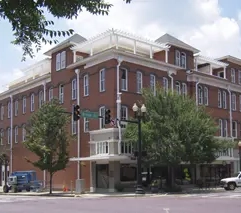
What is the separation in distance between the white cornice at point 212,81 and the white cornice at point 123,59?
10.3 feet

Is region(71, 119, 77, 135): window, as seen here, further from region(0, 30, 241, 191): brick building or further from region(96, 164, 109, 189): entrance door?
region(96, 164, 109, 189): entrance door

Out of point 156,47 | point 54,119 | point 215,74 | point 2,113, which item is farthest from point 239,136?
point 2,113

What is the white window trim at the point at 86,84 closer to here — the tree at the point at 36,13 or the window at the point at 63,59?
the window at the point at 63,59

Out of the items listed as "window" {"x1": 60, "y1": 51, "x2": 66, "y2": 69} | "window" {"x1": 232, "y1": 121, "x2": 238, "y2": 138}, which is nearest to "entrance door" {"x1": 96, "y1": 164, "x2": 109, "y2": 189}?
"window" {"x1": 60, "y1": 51, "x2": 66, "y2": 69}

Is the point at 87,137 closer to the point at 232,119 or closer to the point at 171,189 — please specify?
the point at 171,189

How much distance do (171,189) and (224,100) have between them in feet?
60.3

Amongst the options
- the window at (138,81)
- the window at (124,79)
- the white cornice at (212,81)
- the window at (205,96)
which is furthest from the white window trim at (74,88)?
the window at (205,96)

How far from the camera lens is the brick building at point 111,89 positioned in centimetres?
4016

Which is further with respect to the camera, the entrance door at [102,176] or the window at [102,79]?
the window at [102,79]

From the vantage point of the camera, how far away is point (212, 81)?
164 feet

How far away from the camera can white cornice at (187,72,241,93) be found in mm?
47812

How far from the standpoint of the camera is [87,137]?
4253cm

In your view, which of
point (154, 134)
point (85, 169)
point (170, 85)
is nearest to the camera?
point (154, 134)

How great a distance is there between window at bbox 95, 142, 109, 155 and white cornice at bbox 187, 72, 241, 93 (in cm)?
1326
